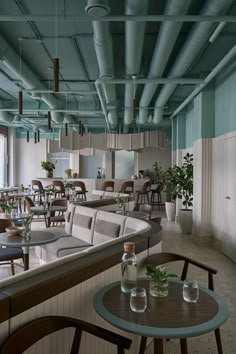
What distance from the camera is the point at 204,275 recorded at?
4.53 m

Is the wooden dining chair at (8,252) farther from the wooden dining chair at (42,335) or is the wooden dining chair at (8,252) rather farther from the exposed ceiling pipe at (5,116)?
the exposed ceiling pipe at (5,116)

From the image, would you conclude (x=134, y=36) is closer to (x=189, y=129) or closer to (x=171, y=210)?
(x=189, y=129)

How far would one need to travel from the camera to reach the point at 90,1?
9.77 ft

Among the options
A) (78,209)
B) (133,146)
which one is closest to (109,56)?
(78,209)

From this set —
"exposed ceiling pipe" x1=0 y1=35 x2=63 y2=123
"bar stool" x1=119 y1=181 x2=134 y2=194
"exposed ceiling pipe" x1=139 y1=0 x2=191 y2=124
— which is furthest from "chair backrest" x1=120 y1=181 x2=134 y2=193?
"exposed ceiling pipe" x1=139 y1=0 x2=191 y2=124

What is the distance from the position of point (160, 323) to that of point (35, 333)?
1.97ft

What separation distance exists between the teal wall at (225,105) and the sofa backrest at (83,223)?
8.89 feet

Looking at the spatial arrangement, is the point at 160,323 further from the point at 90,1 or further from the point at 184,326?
the point at 90,1

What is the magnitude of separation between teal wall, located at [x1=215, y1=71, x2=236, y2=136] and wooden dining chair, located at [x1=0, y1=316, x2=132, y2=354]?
4.43 metres

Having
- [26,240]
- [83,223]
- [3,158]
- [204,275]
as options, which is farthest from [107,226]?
[3,158]

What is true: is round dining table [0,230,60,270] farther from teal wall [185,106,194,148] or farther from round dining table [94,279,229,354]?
teal wall [185,106,194,148]

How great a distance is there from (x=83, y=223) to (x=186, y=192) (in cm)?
380

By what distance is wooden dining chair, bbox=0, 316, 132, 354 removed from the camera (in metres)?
1.38

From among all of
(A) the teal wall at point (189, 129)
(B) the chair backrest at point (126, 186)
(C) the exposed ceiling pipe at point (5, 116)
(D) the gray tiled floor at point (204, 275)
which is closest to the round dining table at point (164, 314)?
(D) the gray tiled floor at point (204, 275)
